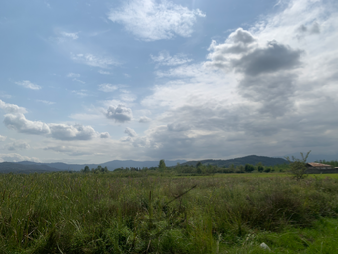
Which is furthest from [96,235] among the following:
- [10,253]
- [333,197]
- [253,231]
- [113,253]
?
[333,197]

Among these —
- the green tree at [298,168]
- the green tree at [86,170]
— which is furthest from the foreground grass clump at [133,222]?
the green tree at [298,168]

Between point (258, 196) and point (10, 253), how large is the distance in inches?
299

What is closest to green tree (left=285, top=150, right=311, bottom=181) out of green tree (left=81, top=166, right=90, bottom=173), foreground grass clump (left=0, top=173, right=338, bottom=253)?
foreground grass clump (left=0, top=173, right=338, bottom=253)

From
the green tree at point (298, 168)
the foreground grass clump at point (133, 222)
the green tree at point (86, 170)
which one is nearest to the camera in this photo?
the foreground grass clump at point (133, 222)

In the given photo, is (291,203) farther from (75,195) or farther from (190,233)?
(75,195)

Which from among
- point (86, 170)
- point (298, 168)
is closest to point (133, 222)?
point (86, 170)

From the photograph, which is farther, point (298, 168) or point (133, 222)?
point (298, 168)

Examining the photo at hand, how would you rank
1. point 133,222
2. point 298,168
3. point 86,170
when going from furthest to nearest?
1. point 298,168
2. point 86,170
3. point 133,222

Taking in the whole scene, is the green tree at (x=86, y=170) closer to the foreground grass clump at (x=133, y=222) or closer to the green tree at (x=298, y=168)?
the foreground grass clump at (x=133, y=222)

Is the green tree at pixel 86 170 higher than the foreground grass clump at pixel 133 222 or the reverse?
higher

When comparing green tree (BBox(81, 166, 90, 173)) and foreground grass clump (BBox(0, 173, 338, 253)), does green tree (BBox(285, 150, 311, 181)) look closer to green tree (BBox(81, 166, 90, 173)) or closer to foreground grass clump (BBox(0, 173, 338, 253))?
foreground grass clump (BBox(0, 173, 338, 253))

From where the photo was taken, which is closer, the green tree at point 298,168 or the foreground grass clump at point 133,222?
the foreground grass clump at point 133,222

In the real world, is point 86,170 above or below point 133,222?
above

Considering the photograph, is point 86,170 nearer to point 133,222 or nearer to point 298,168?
point 133,222
